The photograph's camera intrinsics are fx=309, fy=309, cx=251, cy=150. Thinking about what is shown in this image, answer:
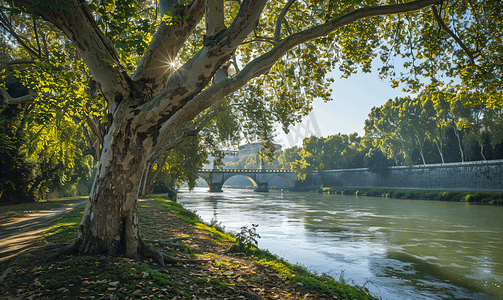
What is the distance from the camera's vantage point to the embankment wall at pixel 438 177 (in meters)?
39.0

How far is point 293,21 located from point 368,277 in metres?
8.44

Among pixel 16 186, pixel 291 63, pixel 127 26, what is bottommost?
pixel 16 186

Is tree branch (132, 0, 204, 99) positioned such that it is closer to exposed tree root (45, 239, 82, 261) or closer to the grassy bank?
exposed tree root (45, 239, 82, 261)

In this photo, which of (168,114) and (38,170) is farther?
(38,170)

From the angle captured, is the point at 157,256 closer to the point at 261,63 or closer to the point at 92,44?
the point at 92,44

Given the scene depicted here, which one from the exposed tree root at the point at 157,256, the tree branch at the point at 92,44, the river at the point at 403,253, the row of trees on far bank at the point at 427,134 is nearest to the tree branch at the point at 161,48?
the tree branch at the point at 92,44

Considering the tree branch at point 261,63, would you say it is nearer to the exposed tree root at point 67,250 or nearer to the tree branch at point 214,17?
the tree branch at point 214,17

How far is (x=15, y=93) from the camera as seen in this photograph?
18781 millimetres

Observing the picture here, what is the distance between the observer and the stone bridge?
A: 7238cm

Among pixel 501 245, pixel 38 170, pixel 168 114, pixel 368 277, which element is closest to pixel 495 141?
pixel 501 245

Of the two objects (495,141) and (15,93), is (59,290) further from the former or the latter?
(495,141)

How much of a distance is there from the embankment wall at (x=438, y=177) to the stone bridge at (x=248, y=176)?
744 inches

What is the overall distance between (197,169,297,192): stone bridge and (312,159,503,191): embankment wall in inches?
744

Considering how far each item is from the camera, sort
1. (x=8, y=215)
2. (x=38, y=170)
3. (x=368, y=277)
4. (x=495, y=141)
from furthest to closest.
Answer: (x=495, y=141) < (x=38, y=170) < (x=8, y=215) < (x=368, y=277)
